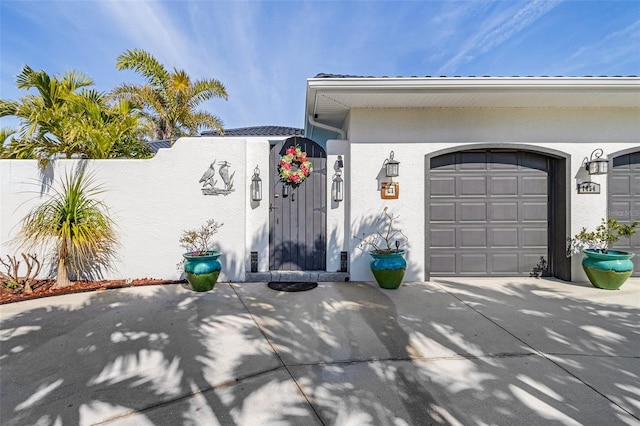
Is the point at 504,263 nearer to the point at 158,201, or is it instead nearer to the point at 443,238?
the point at 443,238

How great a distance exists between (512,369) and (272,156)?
4503 mm

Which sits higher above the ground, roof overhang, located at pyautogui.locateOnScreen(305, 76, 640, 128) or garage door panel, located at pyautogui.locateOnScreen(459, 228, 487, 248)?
roof overhang, located at pyautogui.locateOnScreen(305, 76, 640, 128)

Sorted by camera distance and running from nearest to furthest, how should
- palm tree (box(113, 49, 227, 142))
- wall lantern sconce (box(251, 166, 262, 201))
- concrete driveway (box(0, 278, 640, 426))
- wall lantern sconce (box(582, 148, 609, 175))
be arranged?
1. concrete driveway (box(0, 278, 640, 426))
2. wall lantern sconce (box(582, 148, 609, 175))
3. wall lantern sconce (box(251, 166, 262, 201))
4. palm tree (box(113, 49, 227, 142))

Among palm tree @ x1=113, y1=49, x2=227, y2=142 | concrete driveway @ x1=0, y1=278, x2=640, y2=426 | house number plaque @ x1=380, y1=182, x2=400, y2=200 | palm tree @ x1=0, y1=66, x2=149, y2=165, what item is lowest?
concrete driveway @ x1=0, y1=278, x2=640, y2=426

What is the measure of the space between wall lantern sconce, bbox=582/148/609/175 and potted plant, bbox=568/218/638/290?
89cm

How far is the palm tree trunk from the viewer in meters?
4.38

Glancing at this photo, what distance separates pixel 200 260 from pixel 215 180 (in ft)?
4.66

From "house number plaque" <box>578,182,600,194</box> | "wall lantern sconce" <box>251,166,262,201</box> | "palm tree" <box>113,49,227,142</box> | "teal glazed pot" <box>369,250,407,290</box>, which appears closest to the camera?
"teal glazed pot" <box>369,250,407,290</box>

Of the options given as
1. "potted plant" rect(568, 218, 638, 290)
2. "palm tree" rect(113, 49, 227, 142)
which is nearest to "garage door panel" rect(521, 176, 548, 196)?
"potted plant" rect(568, 218, 638, 290)

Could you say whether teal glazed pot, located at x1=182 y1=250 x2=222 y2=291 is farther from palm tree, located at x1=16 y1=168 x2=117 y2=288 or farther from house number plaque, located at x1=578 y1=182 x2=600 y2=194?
house number plaque, located at x1=578 y1=182 x2=600 y2=194

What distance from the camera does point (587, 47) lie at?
6.21 metres

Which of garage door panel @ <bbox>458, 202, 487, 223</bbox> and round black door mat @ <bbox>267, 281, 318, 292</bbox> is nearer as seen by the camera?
round black door mat @ <bbox>267, 281, 318, 292</bbox>

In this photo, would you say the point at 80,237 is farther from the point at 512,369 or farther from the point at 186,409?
the point at 512,369

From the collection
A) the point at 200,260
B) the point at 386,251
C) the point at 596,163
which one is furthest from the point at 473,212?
the point at 200,260
